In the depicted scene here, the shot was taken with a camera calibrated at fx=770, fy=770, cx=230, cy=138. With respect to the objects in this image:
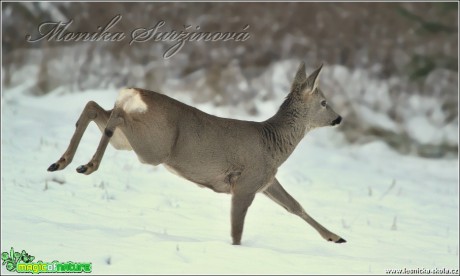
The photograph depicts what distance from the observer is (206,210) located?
30.9 ft

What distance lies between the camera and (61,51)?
16781 mm

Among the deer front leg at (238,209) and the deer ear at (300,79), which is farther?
the deer ear at (300,79)

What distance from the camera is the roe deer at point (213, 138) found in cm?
602

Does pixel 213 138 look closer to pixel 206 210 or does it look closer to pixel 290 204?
pixel 290 204

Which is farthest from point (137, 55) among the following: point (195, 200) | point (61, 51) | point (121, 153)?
point (195, 200)

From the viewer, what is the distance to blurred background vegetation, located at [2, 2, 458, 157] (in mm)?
16156

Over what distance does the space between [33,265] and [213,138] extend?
1844 mm

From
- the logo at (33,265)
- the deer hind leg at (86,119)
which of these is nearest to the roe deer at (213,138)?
the deer hind leg at (86,119)

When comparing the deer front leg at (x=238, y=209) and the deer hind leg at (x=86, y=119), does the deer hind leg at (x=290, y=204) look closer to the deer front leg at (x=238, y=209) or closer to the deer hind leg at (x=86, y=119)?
the deer front leg at (x=238, y=209)

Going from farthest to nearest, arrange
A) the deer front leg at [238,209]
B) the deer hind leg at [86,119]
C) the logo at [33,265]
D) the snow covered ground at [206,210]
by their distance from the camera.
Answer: the deer front leg at [238,209] → the snow covered ground at [206,210] → the deer hind leg at [86,119] → the logo at [33,265]

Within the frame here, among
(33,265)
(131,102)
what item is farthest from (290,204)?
(33,265)

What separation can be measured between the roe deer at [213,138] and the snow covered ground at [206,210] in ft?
1.87

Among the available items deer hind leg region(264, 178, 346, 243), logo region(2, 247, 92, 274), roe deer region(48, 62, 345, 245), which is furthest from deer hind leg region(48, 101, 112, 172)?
deer hind leg region(264, 178, 346, 243)

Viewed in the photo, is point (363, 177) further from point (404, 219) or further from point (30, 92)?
point (30, 92)
